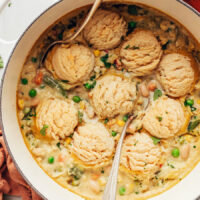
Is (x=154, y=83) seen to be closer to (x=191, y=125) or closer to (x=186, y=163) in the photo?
(x=191, y=125)

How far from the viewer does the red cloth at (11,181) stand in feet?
9.06

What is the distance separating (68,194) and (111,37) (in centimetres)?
130

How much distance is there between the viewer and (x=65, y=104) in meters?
2.62

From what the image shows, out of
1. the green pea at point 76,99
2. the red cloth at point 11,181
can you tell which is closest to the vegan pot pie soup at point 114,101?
the green pea at point 76,99

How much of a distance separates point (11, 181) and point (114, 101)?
3.79 ft

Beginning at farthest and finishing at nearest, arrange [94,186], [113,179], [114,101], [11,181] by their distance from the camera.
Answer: [11,181], [94,186], [114,101], [113,179]

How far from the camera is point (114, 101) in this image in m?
2.58

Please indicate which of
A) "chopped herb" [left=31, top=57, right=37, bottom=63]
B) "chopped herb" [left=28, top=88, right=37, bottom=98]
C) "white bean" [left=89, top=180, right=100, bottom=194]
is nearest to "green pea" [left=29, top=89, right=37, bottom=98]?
"chopped herb" [left=28, top=88, right=37, bottom=98]

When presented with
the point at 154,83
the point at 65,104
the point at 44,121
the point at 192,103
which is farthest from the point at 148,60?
the point at 44,121

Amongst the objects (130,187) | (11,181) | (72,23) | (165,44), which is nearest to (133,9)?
(165,44)

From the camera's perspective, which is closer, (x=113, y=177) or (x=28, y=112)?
(x=113, y=177)

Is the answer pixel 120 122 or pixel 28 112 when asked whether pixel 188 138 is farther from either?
pixel 28 112

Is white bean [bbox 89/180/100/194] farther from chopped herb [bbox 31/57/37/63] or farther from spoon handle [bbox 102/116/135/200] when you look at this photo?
chopped herb [bbox 31/57/37/63]

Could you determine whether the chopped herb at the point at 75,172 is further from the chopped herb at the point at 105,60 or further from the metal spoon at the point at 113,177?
the chopped herb at the point at 105,60
